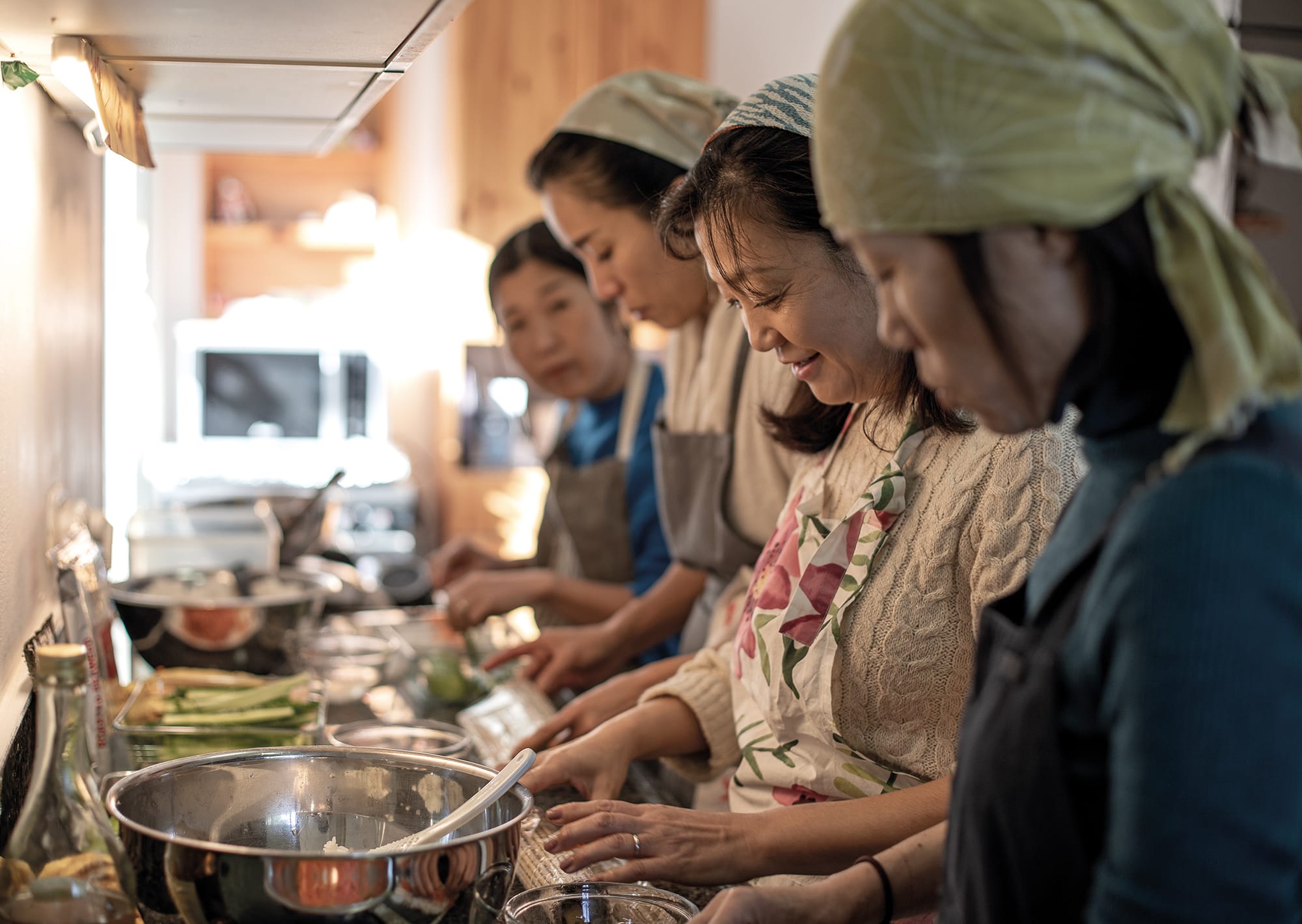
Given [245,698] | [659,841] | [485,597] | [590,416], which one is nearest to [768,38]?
[590,416]

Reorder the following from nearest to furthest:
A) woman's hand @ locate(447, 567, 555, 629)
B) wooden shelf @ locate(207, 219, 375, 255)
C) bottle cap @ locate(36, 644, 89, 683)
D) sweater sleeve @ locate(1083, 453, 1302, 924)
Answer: sweater sleeve @ locate(1083, 453, 1302, 924) < bottle cap @ locate(36, 644, 89, 683) < woman's hand @ locate(447, 567, 555, 629) < wooden shelf @ locate(207, 219, 375, 255)

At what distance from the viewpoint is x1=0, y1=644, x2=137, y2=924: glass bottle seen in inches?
29.8

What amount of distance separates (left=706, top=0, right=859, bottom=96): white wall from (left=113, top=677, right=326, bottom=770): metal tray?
1.45m

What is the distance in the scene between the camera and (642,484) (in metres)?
2.20

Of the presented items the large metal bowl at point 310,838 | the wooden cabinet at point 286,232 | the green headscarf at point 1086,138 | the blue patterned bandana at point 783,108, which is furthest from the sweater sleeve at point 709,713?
the wooden cabinet at point 286,232

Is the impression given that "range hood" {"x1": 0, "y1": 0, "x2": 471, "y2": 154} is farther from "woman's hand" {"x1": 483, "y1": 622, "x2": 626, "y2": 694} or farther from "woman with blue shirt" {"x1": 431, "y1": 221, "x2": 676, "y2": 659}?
"woman's hand" {"x1": 483, "y1": 622, "x2": 626, "y2": 694}

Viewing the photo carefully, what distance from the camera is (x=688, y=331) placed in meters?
1.77

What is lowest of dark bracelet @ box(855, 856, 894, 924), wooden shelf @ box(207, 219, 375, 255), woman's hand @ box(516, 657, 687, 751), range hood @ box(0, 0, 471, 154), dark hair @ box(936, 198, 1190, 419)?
woman's hand @ box(516, 657, 687, 751)

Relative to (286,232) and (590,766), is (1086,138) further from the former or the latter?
(286,232)

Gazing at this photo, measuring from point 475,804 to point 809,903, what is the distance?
0.26 m

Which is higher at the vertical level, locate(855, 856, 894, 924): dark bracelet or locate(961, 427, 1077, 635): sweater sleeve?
locate(961, 427, 1077, 635): sweater sleeve

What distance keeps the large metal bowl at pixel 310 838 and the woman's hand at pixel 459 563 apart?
155cm

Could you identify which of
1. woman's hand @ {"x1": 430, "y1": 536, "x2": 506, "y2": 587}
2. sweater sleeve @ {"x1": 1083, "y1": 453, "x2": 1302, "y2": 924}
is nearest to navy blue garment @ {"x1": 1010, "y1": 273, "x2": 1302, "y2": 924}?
sweater sleeve @ {"x1": 1083, "y1": 453, "x2": 1302, "y2": 924}

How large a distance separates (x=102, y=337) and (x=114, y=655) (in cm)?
78
